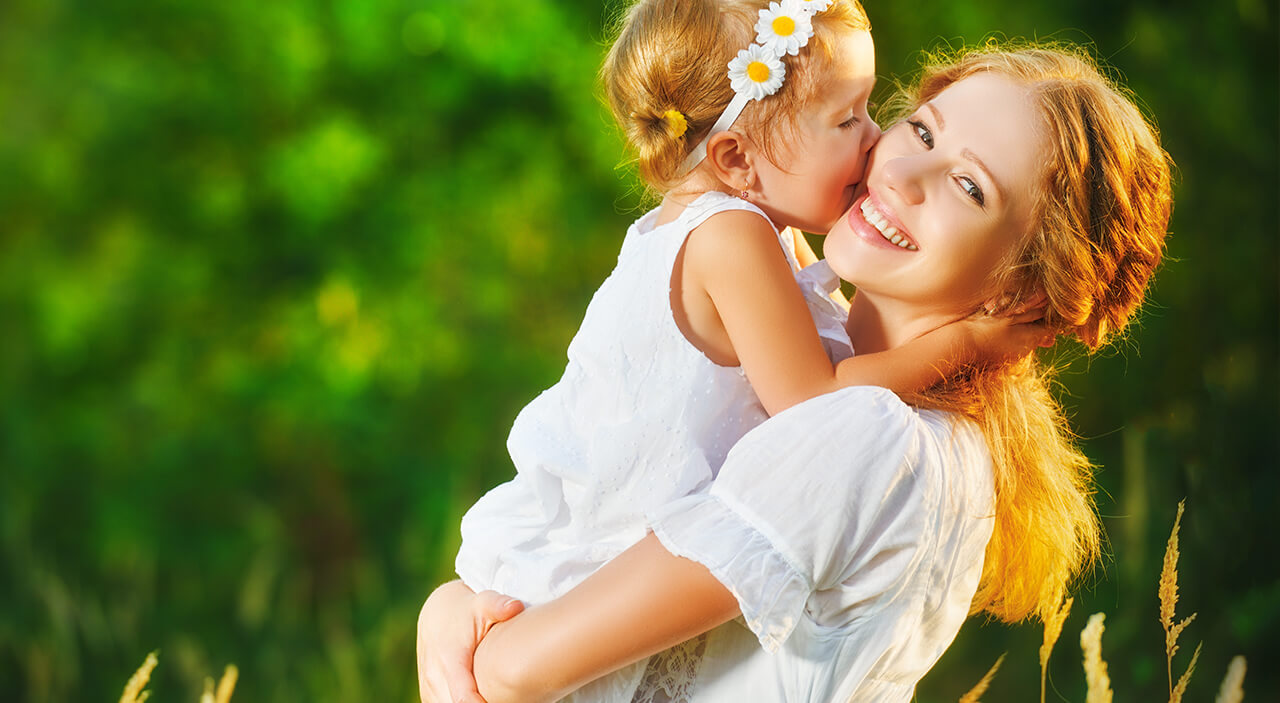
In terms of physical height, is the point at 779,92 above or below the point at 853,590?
above

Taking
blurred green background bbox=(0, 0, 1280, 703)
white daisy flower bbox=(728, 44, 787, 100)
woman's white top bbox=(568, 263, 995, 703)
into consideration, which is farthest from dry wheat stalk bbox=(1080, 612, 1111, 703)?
blurred green background bbox=(0, 0, 1280, 703)

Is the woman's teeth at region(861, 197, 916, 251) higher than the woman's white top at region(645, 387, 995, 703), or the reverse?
the woman's teeth at region(861, 197, 916, 251)

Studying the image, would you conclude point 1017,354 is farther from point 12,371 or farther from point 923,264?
point 12,371

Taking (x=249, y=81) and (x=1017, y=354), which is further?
(x=249, y=81)

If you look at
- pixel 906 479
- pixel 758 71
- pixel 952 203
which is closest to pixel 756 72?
pixel 758 71

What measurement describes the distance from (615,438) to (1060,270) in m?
0.63

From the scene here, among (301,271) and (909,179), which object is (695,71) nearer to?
(909,179)

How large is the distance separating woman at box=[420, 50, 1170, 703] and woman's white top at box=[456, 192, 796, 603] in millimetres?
109

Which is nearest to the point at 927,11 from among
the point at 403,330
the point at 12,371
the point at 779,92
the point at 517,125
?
the point at 517,125

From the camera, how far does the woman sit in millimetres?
1369

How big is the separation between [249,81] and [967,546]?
5.07 meters

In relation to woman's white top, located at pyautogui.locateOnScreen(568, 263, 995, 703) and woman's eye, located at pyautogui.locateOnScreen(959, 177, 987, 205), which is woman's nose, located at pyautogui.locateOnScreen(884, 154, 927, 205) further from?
woman's white top, located at pyautogui.locateOnScreen(568, 263, 995, 703)

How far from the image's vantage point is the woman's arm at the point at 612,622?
53.8 inches

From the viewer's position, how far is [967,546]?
58.6 inches
